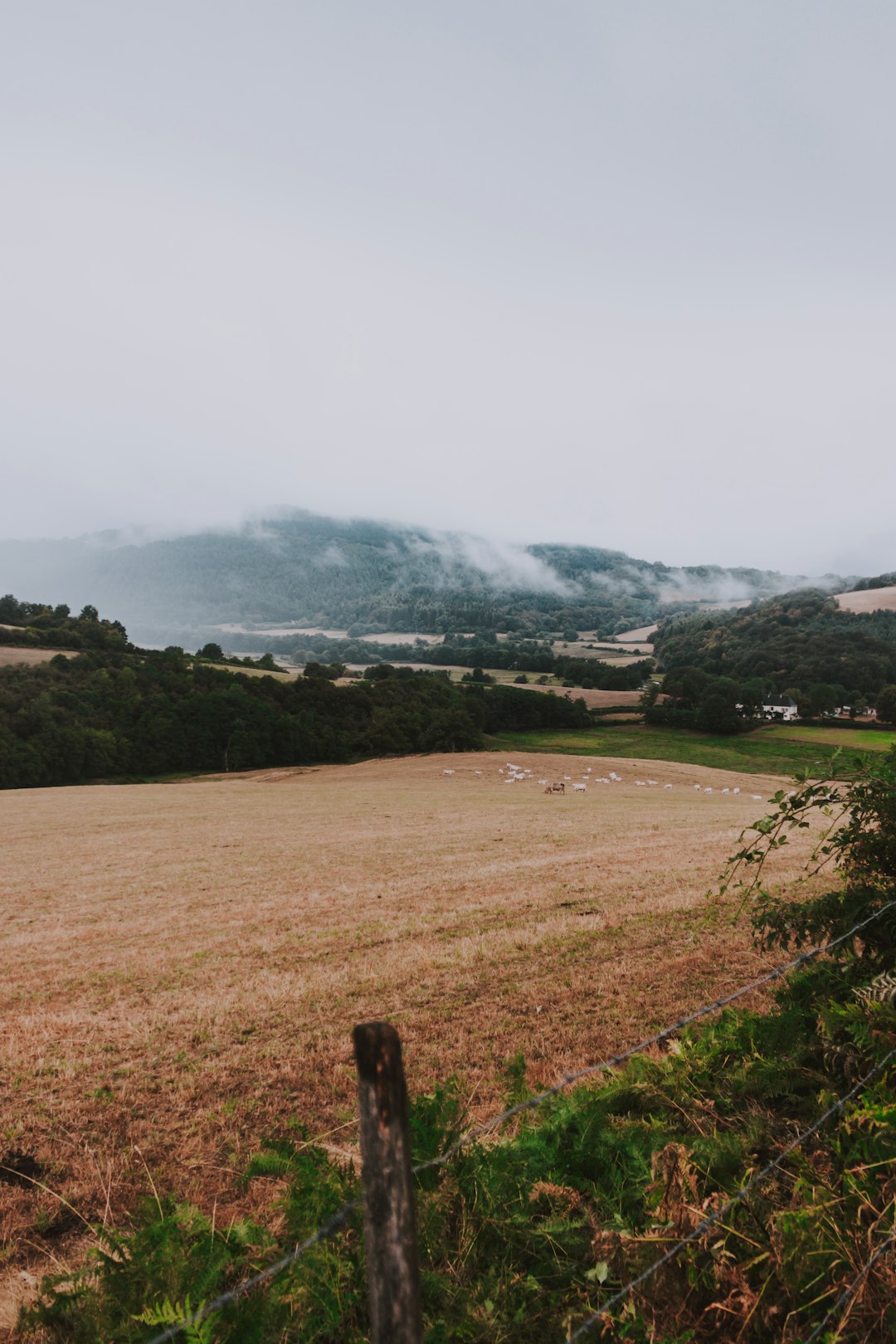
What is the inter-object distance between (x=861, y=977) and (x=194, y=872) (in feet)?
60.2

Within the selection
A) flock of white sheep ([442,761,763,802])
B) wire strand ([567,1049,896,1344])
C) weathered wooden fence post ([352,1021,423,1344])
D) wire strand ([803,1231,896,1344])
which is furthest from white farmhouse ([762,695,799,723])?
weathered wooden fence post ([352,1021,423,1344])

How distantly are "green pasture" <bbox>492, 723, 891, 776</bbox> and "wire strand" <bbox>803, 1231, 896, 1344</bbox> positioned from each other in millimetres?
69550

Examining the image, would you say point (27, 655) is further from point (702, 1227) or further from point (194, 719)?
point (702, 1227)

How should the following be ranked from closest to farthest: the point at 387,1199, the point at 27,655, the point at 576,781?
the point at 387,1199 < the point at 576,781 < the point at 27,655

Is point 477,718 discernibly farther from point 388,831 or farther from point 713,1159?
point 713,1159

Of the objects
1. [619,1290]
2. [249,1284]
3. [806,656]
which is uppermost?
[806,656]

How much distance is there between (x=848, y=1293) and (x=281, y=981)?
8718 mm

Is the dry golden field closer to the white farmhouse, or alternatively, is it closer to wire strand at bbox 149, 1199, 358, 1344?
wire strand at bbox 149, 1199, 358, 1344

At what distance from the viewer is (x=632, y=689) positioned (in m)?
133

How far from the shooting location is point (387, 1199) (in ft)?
7.95

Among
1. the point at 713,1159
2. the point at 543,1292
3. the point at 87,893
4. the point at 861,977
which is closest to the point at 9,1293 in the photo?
the point at 543,1292

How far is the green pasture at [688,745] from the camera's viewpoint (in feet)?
241

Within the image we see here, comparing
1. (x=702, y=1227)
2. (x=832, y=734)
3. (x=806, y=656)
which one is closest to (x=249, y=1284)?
(x=702, y=1227)

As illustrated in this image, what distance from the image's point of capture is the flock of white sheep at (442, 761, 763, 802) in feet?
164
